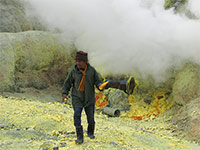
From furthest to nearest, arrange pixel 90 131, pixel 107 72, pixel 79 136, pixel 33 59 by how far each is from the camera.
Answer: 1. pixel 33 59
2. pixel 107 72
3. pixel 90 131
4. pixel 79 136

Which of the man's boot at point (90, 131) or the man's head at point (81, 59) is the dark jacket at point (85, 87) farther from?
the man's boot at point (90, 131)

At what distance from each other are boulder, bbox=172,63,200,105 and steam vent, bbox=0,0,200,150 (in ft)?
0.09

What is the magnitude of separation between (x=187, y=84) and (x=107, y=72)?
2638mm

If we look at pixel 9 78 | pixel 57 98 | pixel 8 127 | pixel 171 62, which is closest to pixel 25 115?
pixel 8 127

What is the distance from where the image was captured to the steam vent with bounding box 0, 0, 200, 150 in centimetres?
371

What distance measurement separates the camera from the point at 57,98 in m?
7.74

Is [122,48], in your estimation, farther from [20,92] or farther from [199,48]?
[20,92]

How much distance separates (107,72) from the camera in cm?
742

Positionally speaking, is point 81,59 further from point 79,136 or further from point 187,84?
point 187,84

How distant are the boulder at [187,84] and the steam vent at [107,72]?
0.03 meters

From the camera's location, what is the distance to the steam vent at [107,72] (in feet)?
12.2

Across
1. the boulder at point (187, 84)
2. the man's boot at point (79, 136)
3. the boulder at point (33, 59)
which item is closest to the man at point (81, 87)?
the man's boot at point (79, 136)

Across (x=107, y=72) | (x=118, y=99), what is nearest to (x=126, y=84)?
(x=118, y=99)

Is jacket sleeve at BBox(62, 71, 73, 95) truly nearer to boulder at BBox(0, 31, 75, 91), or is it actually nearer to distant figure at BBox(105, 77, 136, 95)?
distant figure at BBox(105, 77, 136, 95)
